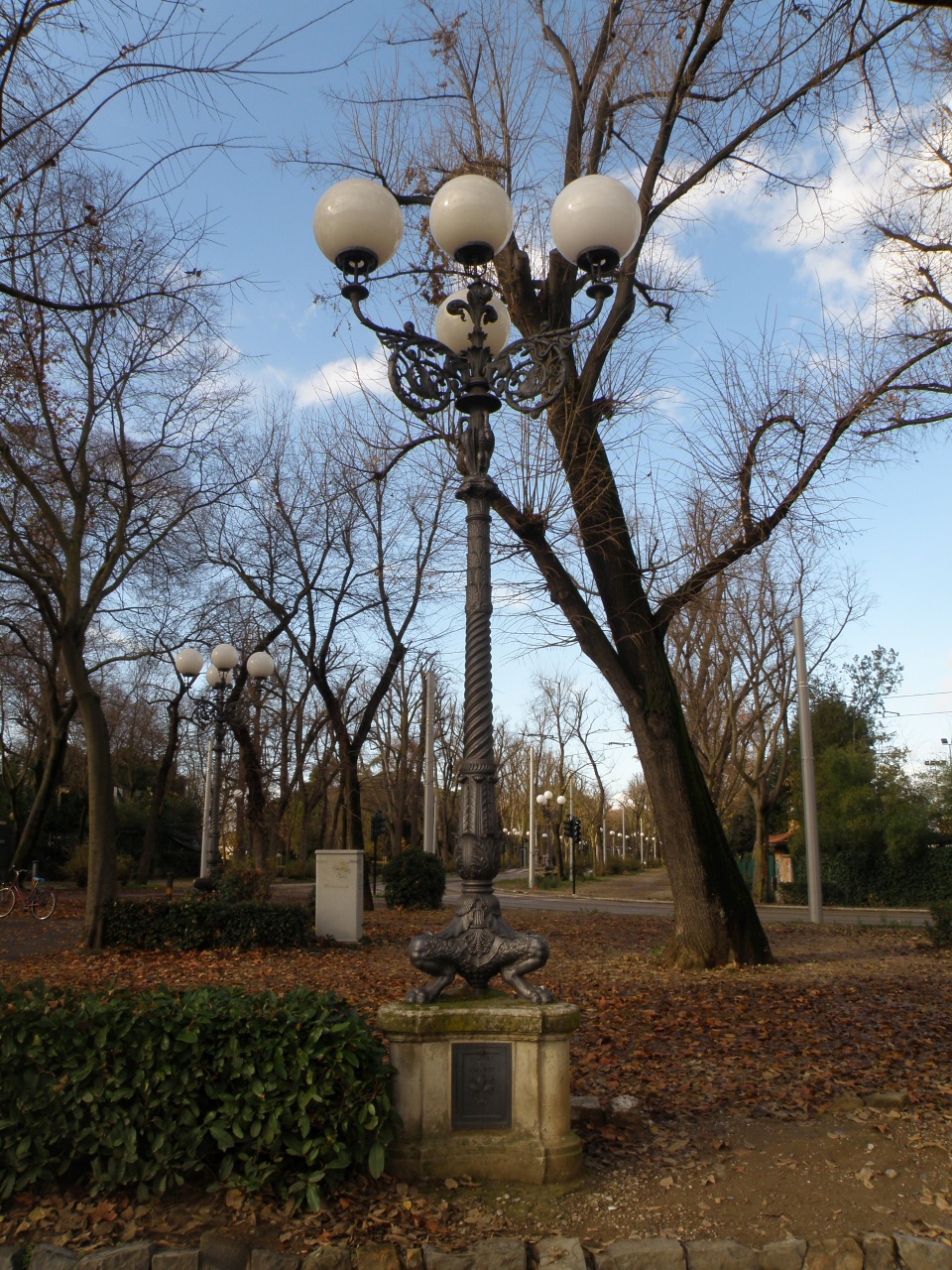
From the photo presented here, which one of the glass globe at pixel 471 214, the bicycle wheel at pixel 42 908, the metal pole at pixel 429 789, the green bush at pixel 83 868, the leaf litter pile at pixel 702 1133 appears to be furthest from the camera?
the green bush at pixel 83 868

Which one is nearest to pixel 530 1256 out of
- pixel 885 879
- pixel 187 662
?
pixel 187 662

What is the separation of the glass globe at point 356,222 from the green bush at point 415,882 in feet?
54.1

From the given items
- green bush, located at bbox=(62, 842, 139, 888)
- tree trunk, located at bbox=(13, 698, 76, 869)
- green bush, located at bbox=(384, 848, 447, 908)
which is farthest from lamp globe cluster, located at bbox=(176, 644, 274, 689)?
green bush, located at bbox=(62, 842, 139, 888)

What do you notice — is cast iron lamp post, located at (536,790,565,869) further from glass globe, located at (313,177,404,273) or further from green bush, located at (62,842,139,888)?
glass globe, located at (313,177,404,273)

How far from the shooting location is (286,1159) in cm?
426

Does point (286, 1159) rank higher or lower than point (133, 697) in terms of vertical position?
lower

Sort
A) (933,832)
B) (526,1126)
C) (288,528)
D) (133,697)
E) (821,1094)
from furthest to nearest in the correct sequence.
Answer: (133,697) → (933,832) → (288,528) → (821,1094) → (526,1126)

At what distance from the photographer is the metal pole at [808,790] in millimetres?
19891

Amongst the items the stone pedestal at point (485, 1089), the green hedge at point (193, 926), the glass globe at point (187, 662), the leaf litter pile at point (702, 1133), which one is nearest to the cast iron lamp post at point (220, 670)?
the glass globe at point (187, 662)

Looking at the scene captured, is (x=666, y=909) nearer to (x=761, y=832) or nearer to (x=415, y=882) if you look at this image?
(x=761, y=832)

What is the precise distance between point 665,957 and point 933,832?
2161 cm

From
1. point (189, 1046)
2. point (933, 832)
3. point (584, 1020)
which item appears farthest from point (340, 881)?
point (933, 832)

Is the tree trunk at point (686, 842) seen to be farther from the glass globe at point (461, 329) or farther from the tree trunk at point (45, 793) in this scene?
the tree trunk at point (45, 793)

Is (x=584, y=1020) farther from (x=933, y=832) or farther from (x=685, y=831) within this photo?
(x=933, y=832)
